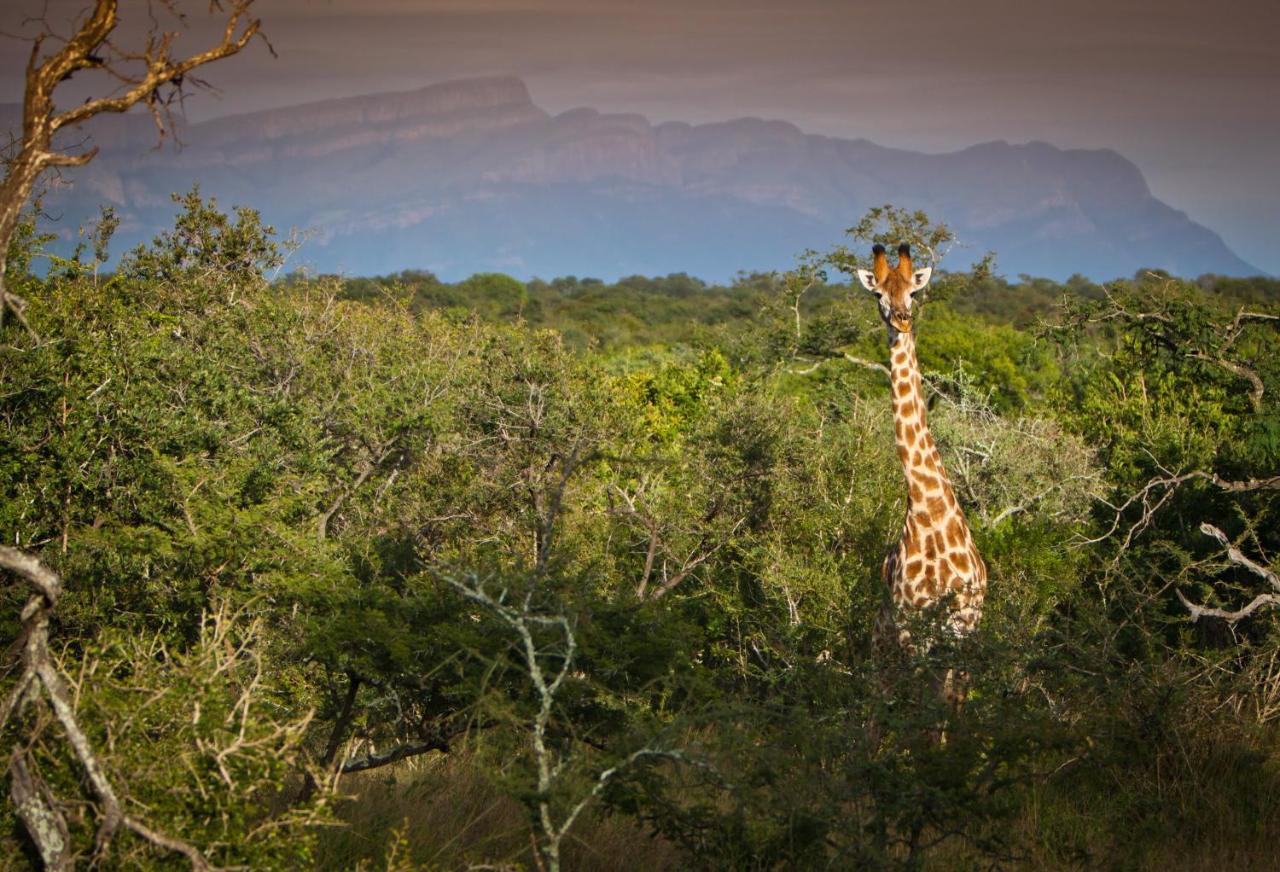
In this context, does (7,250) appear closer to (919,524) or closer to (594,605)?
(594,605)

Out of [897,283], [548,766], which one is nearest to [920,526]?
[897,283]

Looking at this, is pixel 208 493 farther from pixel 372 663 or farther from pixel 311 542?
pixel 372 663

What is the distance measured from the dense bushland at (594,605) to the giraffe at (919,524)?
0.51m

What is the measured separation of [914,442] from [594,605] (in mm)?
3166

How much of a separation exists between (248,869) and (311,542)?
4770mm

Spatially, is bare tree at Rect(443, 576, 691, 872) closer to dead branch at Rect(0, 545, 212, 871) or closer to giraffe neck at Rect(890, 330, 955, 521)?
dead branch at Rect(0, 545, 212, 871)

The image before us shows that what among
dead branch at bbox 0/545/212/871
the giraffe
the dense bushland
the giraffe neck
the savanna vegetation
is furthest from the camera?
the giraffe neck

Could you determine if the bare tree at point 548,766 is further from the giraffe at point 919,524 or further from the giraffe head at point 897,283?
the giraffe head at point 897,283

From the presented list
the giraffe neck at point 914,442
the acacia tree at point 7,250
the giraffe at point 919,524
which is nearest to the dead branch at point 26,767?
the acacia tree at point 7,250

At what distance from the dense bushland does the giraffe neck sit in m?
0.95

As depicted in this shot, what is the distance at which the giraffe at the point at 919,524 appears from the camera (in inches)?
337

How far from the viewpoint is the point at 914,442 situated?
9297 millimetres

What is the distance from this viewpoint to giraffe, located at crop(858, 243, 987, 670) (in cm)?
856

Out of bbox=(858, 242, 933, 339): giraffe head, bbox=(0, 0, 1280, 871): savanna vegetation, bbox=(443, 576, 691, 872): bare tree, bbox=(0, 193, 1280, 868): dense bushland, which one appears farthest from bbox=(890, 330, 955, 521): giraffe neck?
bbox=(443, 576, 691, 872): bare tree
